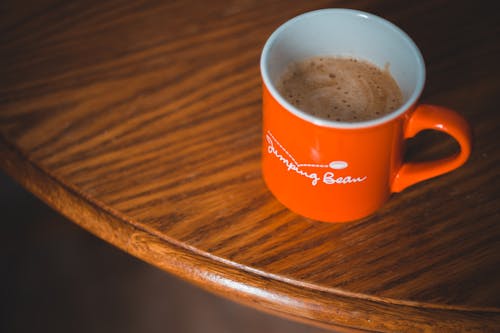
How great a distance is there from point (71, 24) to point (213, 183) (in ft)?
0.94

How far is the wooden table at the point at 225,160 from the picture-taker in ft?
1.88

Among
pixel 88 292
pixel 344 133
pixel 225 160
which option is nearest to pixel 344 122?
pixel 344 133

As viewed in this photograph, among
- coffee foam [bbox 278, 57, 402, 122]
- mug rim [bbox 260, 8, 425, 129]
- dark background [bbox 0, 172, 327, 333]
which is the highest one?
mug rim [bbox 260, 8, 425, 129]

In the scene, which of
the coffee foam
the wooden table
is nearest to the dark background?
the wooden table

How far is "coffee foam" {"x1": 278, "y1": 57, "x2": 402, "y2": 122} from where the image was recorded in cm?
60

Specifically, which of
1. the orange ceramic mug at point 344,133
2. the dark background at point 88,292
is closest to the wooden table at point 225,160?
the orange ceramic mug at point 344,133

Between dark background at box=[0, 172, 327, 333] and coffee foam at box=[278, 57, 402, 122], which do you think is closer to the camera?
coffee foam at box=[278, 57, 402, 122]

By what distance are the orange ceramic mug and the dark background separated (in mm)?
535

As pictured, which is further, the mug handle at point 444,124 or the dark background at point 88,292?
the dark background at point 88,292

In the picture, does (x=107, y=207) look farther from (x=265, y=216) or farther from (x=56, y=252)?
(x=56, y=252)

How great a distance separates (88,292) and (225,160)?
1.81 ft

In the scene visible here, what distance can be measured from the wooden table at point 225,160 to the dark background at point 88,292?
470mm

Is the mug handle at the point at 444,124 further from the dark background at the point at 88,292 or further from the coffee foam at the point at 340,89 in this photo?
the dark background at the point at 88,292

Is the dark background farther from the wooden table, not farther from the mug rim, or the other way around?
the mug rim
